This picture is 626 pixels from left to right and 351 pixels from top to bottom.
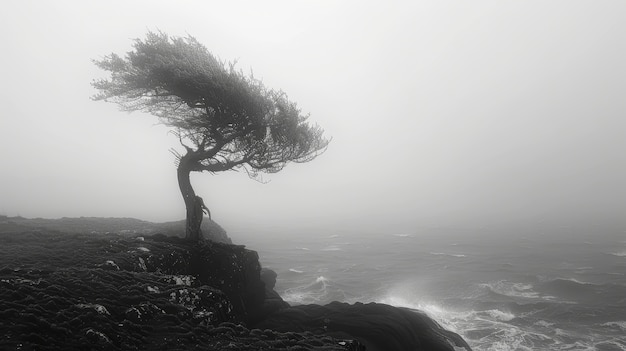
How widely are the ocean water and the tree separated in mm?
21815

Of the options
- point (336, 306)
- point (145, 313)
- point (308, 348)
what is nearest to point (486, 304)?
point (336, 306)

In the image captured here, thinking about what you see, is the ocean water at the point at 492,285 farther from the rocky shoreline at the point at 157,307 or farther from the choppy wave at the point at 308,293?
the rocky shoreline at the point at 157,307

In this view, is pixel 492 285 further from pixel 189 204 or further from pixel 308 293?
pixel 189 204

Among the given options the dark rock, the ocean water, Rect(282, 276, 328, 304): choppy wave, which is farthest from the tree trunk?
the ocean water

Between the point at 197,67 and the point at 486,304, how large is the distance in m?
37.9

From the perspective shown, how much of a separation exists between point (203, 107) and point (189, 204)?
612cm

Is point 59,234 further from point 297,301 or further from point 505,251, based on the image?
point 505,251

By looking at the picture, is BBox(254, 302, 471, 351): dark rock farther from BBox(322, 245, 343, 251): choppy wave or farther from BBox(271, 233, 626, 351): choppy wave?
BBox(322, 245, 343, 251): choppy wave

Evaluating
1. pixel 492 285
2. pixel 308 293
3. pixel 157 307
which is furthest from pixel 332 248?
pixel 157 307

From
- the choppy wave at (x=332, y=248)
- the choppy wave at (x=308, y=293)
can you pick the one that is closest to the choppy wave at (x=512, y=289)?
the choppy wave at (x=308, y=293)

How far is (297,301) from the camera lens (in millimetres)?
36562

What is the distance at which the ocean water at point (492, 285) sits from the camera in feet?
92.1

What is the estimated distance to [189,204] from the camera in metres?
20.1

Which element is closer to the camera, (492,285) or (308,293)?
(308,293)
